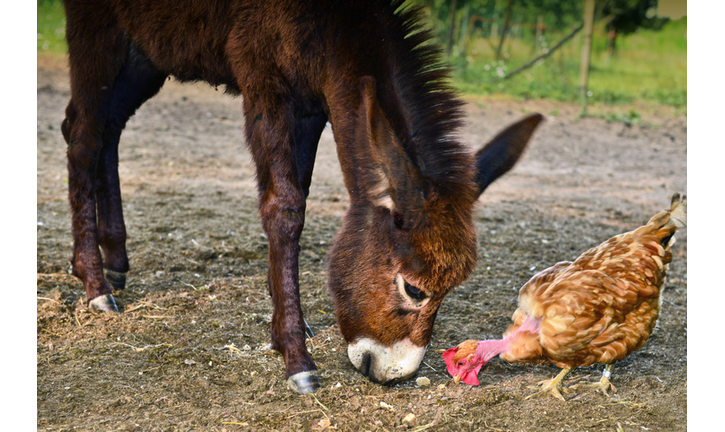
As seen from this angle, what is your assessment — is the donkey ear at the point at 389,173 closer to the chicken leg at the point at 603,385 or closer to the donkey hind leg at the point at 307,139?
the donkey hind leg at the point at 307,139

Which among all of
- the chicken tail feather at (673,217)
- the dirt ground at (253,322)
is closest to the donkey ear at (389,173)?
the dirt ground at (253,322)

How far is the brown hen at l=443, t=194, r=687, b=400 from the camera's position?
288 centimetres

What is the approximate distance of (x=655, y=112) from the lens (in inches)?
474

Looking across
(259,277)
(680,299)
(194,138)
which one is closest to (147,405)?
(259,277)

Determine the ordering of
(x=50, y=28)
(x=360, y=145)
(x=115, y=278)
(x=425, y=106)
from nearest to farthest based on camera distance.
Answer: (x=360, y=145), (x=425, y=106), (x=115, y=278), (x=50, y=28)

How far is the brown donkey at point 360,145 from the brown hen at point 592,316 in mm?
565

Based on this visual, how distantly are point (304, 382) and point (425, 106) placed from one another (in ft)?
4.74

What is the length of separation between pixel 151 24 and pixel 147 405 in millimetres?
2118

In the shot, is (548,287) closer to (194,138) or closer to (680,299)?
(680,299)

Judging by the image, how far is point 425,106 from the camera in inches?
110

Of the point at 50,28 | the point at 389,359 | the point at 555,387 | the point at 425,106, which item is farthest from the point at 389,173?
the point at 50,28

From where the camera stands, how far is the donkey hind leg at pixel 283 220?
2.91 m

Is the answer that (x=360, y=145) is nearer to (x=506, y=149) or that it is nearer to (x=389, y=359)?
(x=506, y=149)

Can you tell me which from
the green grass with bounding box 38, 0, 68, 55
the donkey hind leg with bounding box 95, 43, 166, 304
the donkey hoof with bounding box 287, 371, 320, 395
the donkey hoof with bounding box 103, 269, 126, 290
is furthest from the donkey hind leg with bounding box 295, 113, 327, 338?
the green grass with bounding box 38, 0, 68, 55
